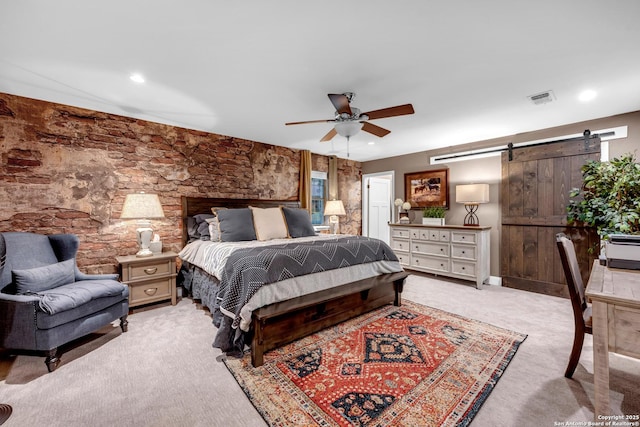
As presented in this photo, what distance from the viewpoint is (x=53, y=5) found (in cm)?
159

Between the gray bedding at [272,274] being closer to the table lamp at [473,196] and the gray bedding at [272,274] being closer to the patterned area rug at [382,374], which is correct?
the patterned area rug at [382,374]

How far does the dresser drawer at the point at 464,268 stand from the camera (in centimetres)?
415

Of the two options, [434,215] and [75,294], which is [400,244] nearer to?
[434,215]

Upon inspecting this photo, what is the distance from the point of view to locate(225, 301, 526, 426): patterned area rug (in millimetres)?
1570

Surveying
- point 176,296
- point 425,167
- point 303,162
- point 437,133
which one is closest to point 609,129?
point 437,133

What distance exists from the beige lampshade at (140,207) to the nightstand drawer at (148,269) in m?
0.56

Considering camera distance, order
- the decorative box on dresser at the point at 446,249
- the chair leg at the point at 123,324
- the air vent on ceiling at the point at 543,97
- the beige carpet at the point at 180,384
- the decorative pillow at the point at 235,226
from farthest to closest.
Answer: the decorative box on dresser at the point at 446,249 → the decorative pillow at the point at 235,226 → the air vent on ceiling at the point at 543,97 → the chair leg at the point at 123,324 → the beige carpet at the point at 180,384

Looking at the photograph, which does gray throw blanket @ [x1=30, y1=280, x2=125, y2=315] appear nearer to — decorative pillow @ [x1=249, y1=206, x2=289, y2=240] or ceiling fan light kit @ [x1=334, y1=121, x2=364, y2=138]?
decorative pillow @ [x1=249, y1=206, x2=289, y2=240]

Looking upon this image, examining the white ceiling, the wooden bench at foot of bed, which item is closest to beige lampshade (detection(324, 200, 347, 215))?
the white ceiling

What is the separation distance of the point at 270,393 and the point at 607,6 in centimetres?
317

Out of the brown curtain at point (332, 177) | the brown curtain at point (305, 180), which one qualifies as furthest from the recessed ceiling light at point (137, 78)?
the brown curtain at point (332, 177)

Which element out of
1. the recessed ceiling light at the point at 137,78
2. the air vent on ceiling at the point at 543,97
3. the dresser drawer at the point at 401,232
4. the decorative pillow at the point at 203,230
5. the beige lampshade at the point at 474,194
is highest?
the recessed ceiling light at the point at 137,78

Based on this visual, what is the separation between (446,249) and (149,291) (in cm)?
435

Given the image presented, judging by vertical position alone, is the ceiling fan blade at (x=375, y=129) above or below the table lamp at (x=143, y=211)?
above
